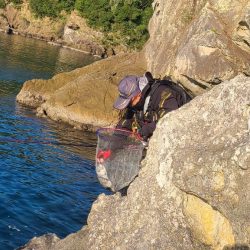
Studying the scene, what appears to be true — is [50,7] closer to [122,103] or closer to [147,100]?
[122,103]

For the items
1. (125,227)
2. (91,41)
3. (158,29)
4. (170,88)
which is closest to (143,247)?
(125,227)

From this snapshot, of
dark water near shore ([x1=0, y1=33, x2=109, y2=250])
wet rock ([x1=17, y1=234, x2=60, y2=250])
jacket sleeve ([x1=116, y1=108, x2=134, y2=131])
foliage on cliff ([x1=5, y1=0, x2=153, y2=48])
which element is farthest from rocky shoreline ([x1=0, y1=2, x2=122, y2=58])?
wet rock ([x1=17, y1=234, x2=60, y2=250])

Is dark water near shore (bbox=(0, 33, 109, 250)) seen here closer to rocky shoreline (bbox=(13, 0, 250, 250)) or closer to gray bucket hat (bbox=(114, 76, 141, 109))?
rocky shoreline (bbox=(13, 0, 250, 250))

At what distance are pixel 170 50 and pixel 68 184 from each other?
44.7 feet

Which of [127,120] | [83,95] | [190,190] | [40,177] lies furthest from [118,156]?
[83,95]

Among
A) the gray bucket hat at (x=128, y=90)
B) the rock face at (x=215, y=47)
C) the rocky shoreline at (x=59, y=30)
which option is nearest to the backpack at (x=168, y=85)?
the gray bucket hat at (x=128, y=90)

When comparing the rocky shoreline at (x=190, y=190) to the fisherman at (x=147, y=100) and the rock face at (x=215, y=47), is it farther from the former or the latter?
the rock face at (x=215, y=47)

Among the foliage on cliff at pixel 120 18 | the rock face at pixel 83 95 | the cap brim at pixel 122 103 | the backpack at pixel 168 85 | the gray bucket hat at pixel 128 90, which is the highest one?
the backpack at pixel 168 85

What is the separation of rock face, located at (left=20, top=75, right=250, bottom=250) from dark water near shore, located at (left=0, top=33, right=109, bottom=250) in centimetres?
492

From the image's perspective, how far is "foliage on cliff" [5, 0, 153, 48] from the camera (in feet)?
278

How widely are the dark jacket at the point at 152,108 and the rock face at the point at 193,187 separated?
1.03m

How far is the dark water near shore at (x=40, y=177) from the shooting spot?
1362cm

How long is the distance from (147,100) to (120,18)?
256 ft

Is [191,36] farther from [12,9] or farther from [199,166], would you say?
[12,9]
